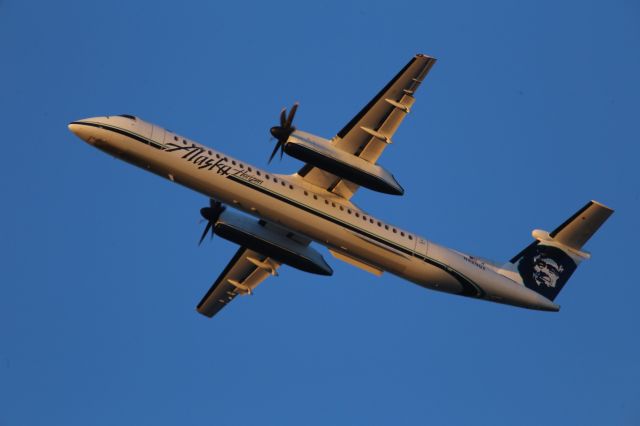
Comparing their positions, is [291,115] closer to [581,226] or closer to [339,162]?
[339,162]

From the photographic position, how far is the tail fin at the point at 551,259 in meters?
31.3

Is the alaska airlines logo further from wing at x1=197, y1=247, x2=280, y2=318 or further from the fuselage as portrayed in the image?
wing at x1=197, y1=247, x2=280, y2=318

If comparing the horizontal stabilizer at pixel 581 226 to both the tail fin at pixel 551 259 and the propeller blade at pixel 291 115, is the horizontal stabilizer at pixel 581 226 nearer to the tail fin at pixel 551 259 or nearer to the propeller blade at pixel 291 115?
the tail fin at pixel 551 259

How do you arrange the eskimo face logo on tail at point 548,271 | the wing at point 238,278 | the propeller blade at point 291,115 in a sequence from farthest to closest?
the wing at point 238,278, the eskimo face logo on tail at point 548,271, the propeller blade at point 291,115

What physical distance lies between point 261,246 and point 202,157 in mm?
4238

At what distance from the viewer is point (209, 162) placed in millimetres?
27781

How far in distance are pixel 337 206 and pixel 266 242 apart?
304cm

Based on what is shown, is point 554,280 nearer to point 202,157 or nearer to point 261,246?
point 261,246

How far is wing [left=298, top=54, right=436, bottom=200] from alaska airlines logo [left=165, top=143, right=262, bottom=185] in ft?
7.47

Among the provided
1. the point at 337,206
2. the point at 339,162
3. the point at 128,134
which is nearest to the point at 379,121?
the point at 339,162

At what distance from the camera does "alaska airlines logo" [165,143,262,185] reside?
2766 cm

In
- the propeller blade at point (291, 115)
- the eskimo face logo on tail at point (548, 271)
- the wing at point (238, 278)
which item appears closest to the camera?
the propeller blade at point (291, 115)

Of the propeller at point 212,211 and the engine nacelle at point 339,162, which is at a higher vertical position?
the engine nacelle at point 339,162

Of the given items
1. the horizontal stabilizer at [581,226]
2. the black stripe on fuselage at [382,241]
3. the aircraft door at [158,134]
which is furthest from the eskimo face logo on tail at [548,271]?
the aircraft door at [158,134]
